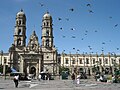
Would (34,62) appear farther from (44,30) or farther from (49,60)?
(44,30)

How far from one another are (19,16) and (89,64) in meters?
46.5

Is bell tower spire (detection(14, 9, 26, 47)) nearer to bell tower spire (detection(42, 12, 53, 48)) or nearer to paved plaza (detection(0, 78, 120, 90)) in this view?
bell tower spire (detection(42, 12, 53, 48))

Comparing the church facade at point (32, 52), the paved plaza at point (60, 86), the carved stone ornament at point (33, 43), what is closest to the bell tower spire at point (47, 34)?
the church facade at point (32, 52)

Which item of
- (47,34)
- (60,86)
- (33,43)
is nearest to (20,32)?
(33,43)

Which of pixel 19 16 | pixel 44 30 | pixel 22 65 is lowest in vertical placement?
pixel 22 65

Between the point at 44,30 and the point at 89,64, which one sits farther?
the point at 89,64

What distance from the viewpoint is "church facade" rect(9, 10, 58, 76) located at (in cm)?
7400

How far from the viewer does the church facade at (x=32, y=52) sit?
74.0 metres

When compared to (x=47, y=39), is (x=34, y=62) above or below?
below

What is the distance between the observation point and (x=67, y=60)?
110 meters

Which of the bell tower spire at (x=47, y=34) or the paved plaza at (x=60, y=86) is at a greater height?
the bell tower spire at (x=47, y=34)

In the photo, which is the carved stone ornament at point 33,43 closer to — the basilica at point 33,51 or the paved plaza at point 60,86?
the basilica at point 33,51

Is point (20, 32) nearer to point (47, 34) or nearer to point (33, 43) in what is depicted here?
point (33, 43)

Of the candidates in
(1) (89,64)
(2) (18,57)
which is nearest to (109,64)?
(1) (89,64)
